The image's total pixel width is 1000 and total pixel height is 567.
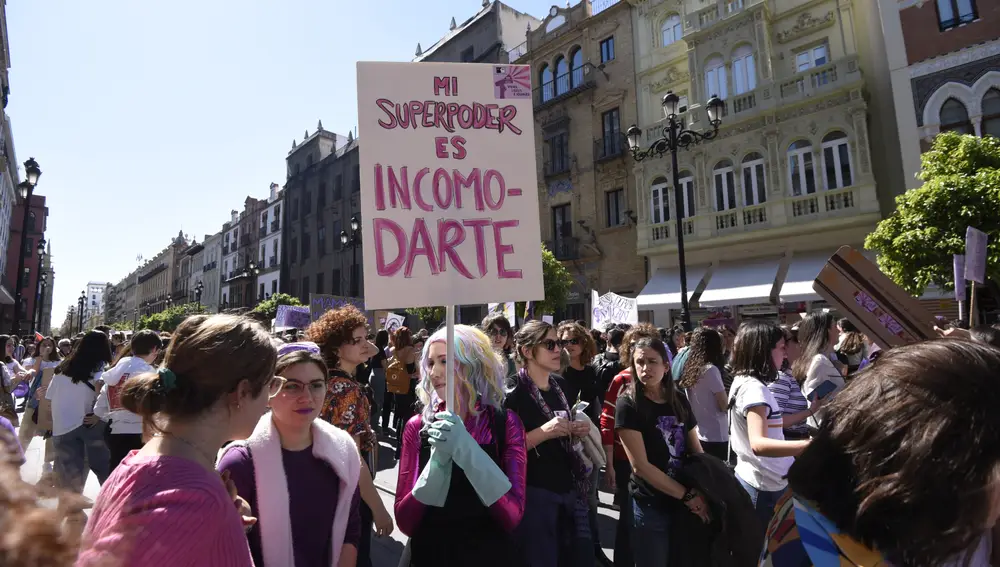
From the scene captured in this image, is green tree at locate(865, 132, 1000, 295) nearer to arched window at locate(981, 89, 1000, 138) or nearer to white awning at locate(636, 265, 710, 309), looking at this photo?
arched window at locate(981, 89, 1000, 138)

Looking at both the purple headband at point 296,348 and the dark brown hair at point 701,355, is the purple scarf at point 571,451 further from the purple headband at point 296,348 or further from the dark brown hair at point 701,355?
the dark brown hair at point 701,355

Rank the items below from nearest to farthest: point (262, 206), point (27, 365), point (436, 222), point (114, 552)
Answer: point (114, 552) → point (436, 222) → point (27, 365) → point (262, 206)

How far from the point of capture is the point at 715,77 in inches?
692

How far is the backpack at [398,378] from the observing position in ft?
24.2

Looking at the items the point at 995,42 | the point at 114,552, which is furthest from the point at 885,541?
the point at 995,42

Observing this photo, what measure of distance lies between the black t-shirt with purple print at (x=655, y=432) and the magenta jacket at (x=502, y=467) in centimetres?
93

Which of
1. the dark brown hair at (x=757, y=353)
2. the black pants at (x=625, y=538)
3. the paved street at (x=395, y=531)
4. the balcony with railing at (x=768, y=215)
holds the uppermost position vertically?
the balcony with railing at (x=768, y=215)

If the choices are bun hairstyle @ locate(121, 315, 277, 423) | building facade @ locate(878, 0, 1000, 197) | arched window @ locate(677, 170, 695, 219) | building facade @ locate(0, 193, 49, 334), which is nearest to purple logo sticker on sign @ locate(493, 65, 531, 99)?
bun hairstyle @ locate(121, 315, 277, 423)

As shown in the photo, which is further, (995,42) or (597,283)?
(597,283)

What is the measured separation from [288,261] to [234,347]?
42.4 meters

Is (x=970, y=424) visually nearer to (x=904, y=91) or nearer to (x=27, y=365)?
(x=27, y=365)

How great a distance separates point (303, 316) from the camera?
1266 centimetres

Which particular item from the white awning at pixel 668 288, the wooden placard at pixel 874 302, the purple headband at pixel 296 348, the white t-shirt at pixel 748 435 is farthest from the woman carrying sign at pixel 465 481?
the white awning at pixel 668 288

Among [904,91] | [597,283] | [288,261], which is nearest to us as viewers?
[904,91]
